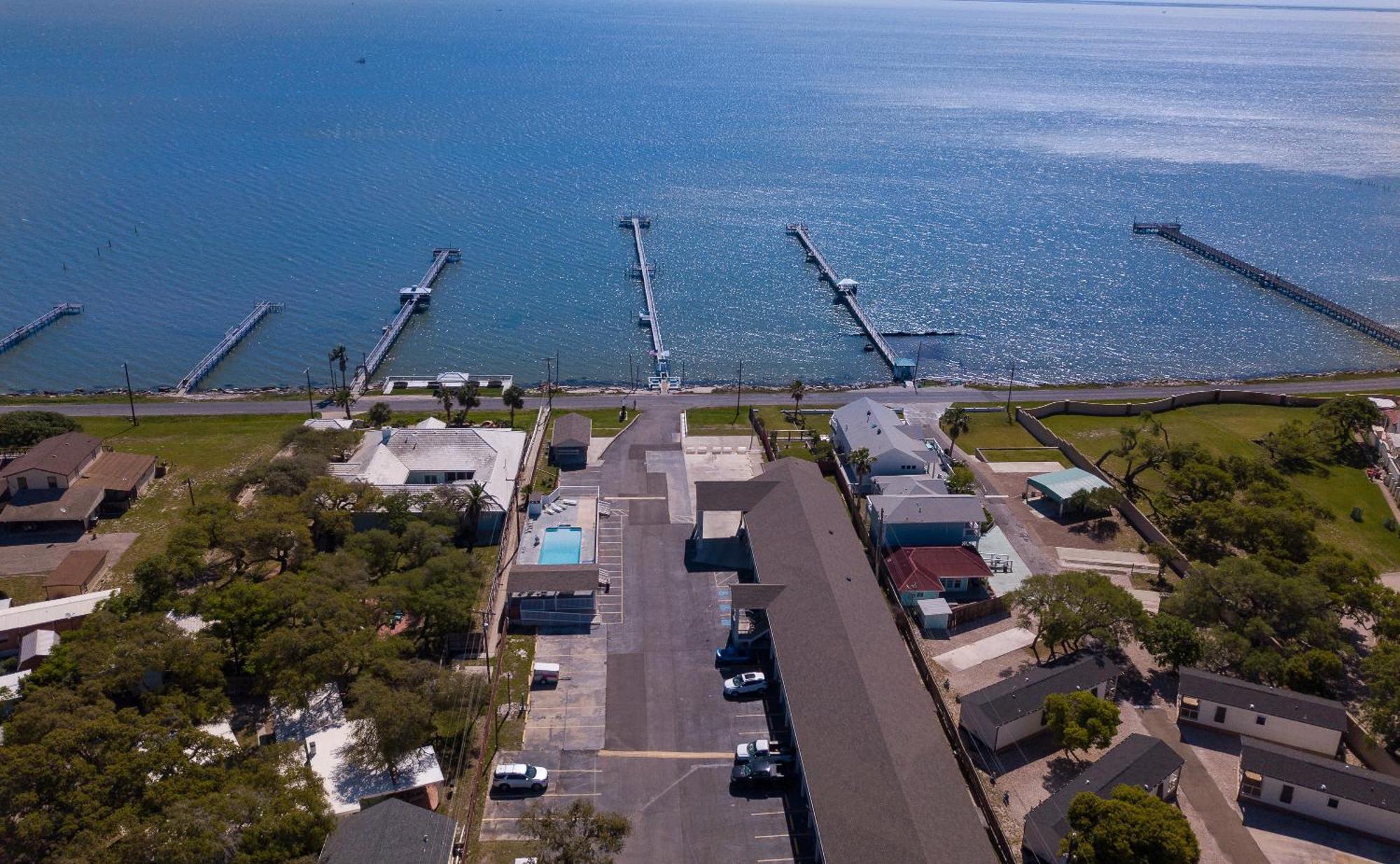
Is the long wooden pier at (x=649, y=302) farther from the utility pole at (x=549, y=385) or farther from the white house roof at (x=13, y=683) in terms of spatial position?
the white house roof at (x=13, y=683)

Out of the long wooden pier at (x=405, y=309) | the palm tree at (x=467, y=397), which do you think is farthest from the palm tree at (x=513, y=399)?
the long wooden pier at (x=405, y=309)

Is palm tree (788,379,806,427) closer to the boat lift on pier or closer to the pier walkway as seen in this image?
the boat lift on pier

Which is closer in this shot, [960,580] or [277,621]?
[277,621]

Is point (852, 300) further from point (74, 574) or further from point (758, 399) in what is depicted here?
point (74, 574)

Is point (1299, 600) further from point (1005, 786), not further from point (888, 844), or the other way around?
point (888, 844)

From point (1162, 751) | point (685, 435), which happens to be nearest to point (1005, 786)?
point (1162, 751)

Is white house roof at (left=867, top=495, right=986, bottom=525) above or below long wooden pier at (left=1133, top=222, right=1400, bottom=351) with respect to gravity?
below

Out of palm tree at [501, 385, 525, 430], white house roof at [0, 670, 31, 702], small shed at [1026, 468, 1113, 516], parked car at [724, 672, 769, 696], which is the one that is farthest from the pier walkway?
small shed at [1026, 468, 1113, 516]
